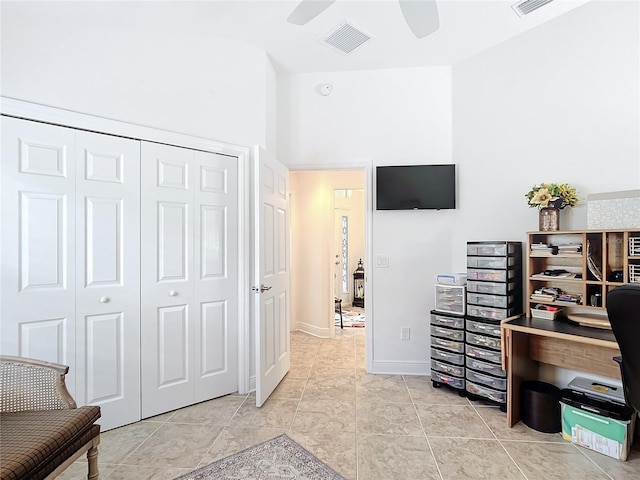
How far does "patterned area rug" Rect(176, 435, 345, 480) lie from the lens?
5.72 ft

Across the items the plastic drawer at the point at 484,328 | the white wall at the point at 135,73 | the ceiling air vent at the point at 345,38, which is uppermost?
the ceiling air vent at the point at 345,38

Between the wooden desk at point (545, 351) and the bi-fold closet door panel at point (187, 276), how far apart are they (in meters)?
2.12

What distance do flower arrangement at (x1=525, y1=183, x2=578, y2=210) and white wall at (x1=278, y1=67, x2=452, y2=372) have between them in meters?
0.81

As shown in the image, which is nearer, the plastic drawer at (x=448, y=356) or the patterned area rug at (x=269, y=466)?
the patterned area rug at (x=269, y=466)

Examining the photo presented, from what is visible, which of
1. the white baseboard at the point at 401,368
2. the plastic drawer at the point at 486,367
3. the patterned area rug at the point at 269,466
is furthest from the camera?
the white baseboard at the point at 401,368

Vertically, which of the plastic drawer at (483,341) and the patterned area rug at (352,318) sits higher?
the plastic drawer at (483,341)

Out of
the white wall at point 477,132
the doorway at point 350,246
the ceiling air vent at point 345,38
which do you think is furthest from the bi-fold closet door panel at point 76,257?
the doorway at point 350,246

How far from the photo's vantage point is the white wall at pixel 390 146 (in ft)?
10.4

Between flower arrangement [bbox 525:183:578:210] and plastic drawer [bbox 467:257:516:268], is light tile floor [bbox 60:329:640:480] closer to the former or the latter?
plastic drawer [bbox 467:257:516:268]

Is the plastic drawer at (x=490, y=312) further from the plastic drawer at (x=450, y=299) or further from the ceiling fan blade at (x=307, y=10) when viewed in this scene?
the ceiling fan blade at (x=307, y=10)

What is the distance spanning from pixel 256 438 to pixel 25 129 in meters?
2.41

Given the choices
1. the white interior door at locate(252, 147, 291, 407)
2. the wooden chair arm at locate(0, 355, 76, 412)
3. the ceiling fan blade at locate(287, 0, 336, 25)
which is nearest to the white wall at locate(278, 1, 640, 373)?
the white interior door at locate(252, 147, 291, 407)

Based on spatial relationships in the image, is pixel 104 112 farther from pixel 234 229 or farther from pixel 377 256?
pixel 377 256

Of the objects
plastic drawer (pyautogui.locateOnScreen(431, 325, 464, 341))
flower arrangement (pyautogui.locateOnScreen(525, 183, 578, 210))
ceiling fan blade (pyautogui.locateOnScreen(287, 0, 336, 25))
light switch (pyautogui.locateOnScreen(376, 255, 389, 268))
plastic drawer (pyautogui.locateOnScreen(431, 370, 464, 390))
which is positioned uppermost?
ceiling fan blade (pyautogui.locateOnScreen(287, 0, 336, 25))
